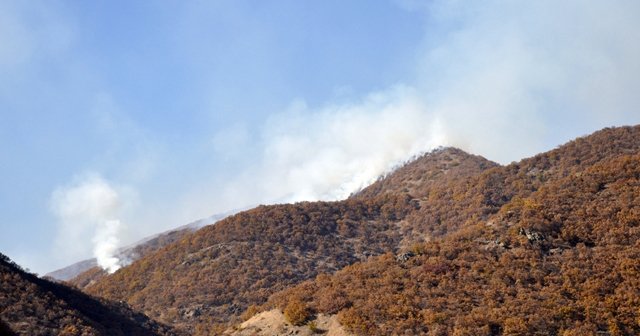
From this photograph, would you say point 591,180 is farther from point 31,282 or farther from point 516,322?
point 31,282

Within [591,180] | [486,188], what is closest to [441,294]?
[591,180]

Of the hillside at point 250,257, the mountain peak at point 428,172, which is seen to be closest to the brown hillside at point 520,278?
the hillside at point 250,257

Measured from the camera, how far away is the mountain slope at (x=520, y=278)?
29.2 m

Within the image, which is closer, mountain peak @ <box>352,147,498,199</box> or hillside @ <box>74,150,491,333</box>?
hillside @ <box>74,150,491,333</box>

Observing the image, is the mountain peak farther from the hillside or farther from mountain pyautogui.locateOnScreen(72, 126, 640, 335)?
the hillside

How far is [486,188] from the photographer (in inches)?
3155

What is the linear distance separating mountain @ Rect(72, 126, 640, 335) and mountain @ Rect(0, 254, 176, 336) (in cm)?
858

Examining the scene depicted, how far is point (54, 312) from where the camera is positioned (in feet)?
133

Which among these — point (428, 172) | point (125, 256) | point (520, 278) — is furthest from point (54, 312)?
point (428, 172)

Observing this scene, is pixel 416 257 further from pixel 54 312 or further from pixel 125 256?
pixel 125 256

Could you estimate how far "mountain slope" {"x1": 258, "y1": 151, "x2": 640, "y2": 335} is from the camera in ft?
95.8

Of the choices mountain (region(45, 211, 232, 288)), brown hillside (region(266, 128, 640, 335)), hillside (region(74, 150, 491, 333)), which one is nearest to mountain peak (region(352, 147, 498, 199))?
hillside (region(74, 150, 491, 333))

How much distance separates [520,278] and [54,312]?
115 feet

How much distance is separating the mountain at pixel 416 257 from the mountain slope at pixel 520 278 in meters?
0.11
